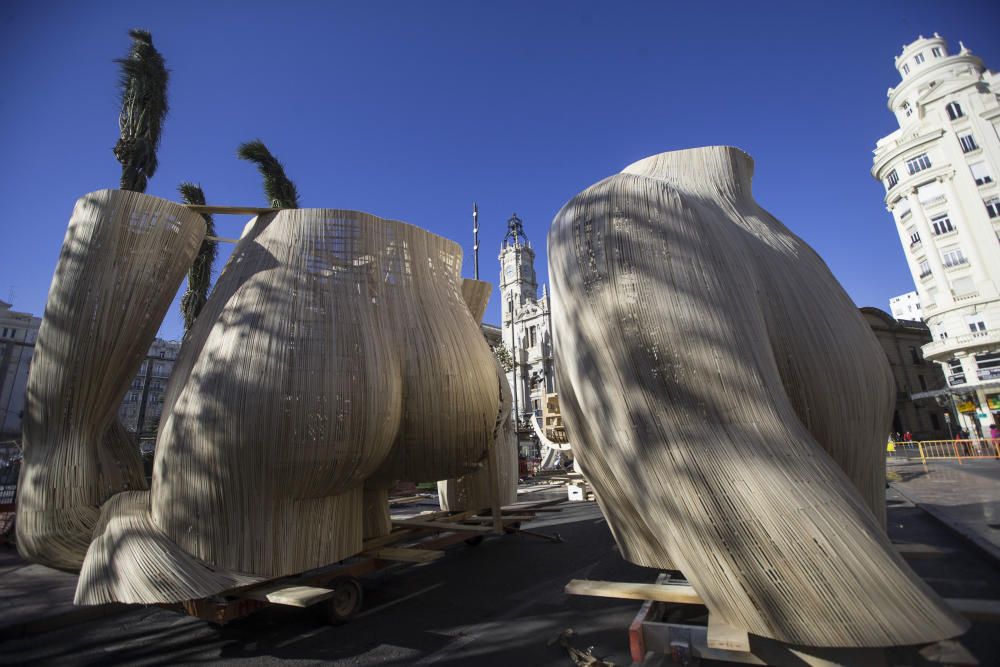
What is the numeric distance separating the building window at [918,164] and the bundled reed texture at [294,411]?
3516 cm

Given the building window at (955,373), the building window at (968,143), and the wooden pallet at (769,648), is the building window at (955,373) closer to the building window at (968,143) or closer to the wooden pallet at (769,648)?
the building window at (968,143)

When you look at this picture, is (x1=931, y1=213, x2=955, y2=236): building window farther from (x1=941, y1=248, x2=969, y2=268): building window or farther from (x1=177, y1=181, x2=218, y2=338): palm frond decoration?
(x1=177, y1=181, x2=218, y2=338): palm frond decoration

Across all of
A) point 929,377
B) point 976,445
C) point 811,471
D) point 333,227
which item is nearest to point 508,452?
point 333,227

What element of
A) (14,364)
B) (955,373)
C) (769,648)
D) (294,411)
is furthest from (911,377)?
(14,364)

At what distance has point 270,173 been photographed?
11.9 metres

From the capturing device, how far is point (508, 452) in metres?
8.35

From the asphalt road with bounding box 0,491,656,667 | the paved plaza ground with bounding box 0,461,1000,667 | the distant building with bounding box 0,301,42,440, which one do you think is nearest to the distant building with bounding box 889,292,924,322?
the paved plaza ground with bounding box 0,461,1000,667

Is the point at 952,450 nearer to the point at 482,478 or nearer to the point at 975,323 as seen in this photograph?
the point at 975,323

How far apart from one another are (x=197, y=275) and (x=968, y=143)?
37.5 metres

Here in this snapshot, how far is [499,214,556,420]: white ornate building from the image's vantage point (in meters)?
45.0

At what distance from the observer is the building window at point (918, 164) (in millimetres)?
27934

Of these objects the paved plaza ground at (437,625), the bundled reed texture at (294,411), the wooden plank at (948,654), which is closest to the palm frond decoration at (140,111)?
the bundled reed texture at (294,411)

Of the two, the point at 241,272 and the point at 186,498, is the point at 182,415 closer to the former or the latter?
the point at 186,498

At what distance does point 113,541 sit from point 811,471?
16.0 ft
